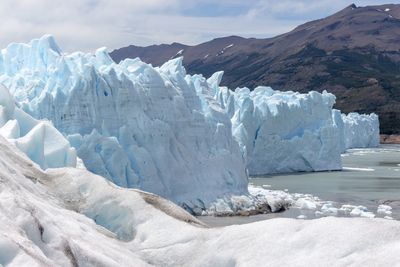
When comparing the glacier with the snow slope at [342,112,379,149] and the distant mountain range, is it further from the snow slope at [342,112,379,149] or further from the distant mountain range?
the distant mountain range

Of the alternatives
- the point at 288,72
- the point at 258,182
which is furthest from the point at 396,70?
the point at 258,182

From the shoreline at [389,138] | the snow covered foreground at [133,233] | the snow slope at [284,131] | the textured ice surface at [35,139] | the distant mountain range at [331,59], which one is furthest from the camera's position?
the distant mountain range at [331,59]

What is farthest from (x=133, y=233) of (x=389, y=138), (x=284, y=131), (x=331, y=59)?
(x=331, y=59)

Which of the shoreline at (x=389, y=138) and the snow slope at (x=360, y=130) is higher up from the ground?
the snow slope at (x=360, y=130)

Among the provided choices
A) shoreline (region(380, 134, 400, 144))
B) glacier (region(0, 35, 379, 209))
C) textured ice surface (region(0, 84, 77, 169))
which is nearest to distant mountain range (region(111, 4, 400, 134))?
shoreline (region(380, 134, 400, 144))

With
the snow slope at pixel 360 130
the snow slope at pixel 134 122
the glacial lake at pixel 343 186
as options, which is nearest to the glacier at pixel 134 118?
the snow slope at pixel 134 122

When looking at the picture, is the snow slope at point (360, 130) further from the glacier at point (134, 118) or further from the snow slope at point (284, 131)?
the glacier at point (134, 118)

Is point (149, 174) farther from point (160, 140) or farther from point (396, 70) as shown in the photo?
point (396, 70)
